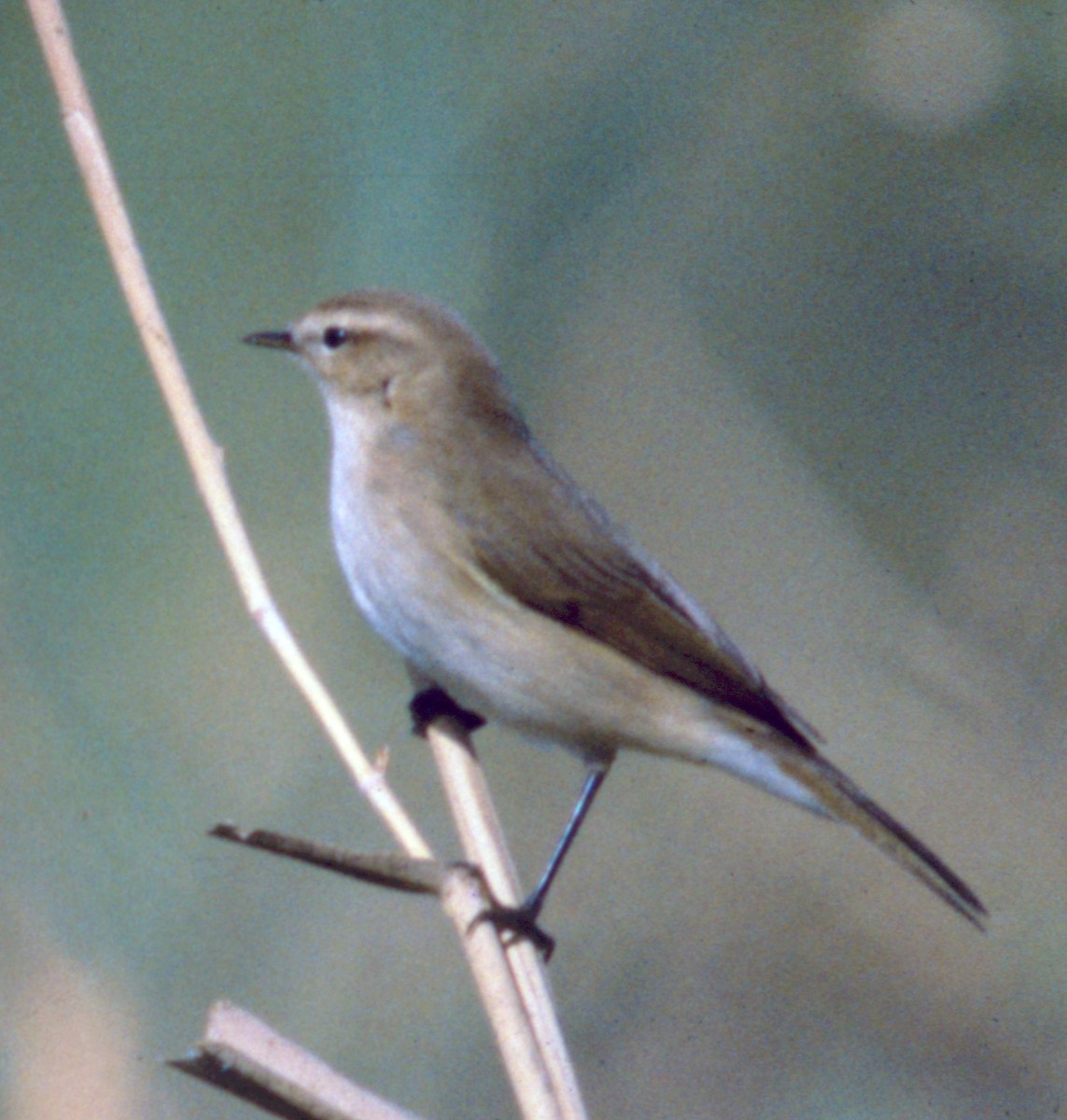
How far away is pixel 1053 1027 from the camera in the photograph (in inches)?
100.0

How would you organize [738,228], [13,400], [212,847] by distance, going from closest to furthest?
[212,847] < [13,400] < [738,228]

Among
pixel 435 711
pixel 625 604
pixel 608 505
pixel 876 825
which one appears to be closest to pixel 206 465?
pixel 435 711

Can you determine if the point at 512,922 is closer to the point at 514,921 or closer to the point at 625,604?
the point at 514,921

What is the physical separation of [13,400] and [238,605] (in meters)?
0.60

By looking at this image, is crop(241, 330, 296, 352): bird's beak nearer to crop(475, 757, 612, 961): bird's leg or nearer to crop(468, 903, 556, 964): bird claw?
crop(475, 757, 612, 961): bird's leg

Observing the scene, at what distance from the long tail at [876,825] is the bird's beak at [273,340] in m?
0.91

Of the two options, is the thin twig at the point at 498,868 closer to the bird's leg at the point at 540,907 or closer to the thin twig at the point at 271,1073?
the bird's leg at the point at 540,907

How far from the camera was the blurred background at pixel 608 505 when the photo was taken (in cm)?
248

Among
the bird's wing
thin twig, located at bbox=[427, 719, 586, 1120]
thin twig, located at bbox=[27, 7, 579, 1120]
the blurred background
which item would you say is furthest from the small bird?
the blurred background

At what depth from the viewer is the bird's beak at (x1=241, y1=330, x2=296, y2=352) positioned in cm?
213

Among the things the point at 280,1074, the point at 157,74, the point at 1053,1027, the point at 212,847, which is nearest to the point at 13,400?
the point at 157,74

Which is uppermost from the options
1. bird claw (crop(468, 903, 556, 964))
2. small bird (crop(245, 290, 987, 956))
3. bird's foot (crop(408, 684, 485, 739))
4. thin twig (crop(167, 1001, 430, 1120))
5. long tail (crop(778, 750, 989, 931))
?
small bird (crop(245, 290, 987, 956))

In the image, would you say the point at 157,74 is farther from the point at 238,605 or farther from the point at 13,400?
the point at 238,605

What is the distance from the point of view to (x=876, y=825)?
5.91 feet
